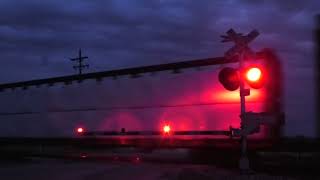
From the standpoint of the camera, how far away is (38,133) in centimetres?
3198

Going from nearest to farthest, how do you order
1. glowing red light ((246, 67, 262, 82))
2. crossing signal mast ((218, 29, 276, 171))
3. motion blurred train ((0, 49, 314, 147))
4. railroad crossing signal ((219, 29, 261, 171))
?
glowing red light ((246, 67, 262, 82)) < crossing signal mast ((218, 29, 276, 171)) < railroad crossing signal ((219, 29, 261, 171)) < motion blurred train ((0, 49, 314, 147))

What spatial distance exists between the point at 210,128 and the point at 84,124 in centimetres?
848

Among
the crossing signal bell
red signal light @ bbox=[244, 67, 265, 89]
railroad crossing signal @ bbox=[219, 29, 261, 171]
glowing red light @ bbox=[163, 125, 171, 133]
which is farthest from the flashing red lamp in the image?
red signal light @ bbox=[244, 67, 265, 89]

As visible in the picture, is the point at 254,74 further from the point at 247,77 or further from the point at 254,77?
the point at 247,77

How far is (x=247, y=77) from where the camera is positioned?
47.2 ft

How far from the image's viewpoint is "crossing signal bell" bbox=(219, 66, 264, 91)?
14.3 m

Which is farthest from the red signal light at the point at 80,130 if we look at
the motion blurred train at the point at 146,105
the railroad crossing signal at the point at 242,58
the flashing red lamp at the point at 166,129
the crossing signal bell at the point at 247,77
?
the crossing signal bell at the point at 247,77

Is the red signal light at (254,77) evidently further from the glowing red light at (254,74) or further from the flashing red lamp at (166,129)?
the flashing red lamp at (166,129)

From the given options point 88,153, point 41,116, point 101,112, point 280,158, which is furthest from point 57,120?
point 280,158

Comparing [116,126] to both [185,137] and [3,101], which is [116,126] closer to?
[185,137]

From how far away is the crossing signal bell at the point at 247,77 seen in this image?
46.8 ft

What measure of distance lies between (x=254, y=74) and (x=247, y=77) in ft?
0.70

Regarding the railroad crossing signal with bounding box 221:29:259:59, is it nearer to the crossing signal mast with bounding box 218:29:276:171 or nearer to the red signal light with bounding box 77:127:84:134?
the crossing signal mast with bounding box 218:29:276:171

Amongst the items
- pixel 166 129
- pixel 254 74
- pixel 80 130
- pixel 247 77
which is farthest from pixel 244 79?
pixel 80 130
